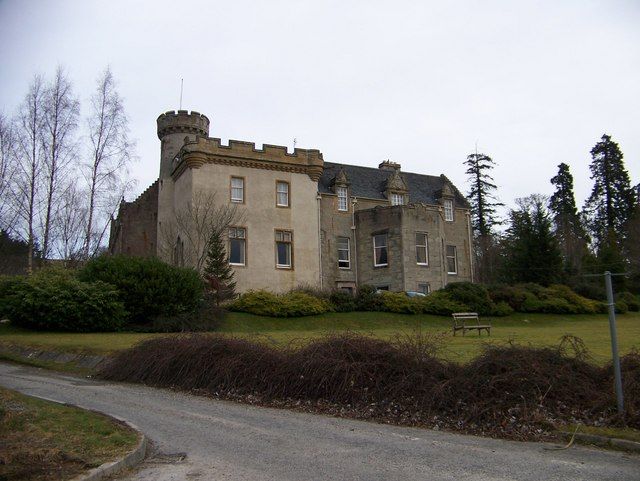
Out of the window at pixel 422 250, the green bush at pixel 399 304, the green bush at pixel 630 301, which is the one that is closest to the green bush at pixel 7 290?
the green bush at pixel 399 304

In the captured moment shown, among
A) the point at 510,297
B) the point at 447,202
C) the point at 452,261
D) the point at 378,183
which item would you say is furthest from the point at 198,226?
the point at 447,202

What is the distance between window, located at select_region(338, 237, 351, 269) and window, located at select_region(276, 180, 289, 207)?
499cm

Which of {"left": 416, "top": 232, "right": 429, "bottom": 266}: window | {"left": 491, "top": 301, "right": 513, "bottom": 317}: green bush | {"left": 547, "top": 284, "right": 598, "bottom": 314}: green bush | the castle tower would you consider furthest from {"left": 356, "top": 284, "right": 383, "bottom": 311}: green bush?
the castle tower

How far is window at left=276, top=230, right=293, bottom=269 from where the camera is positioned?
37.7m

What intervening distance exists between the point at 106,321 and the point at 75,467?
58.0 ft

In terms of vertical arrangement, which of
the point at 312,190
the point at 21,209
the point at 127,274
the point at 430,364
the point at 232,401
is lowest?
the point at 232,401

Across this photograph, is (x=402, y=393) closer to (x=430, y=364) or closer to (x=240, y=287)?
(x=430, y=364)

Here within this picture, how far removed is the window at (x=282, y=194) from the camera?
38.4 metres

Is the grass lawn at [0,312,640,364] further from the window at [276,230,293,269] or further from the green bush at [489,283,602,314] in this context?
the window at [276,230,293,269]

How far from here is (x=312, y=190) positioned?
3959cm

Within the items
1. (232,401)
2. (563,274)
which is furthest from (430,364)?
(563,274)

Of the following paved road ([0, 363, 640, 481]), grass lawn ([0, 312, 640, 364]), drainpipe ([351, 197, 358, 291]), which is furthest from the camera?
drainpipe ([351, 197, 358, 291])

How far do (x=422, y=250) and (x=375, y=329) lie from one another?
15401mm

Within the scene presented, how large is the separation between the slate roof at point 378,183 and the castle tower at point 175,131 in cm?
935
